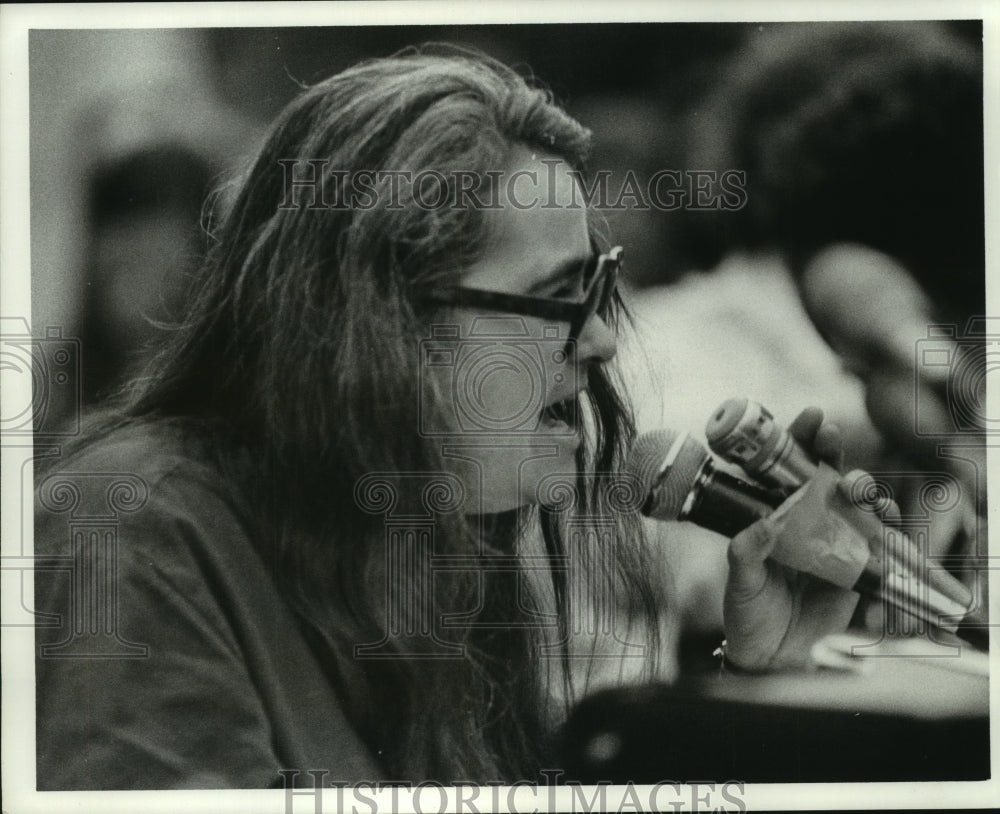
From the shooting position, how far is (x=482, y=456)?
2096 millimetres

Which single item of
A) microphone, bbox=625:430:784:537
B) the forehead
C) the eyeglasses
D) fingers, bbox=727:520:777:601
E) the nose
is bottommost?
fingers, bbox=727:520:777:601

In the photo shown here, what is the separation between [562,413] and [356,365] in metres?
0.47

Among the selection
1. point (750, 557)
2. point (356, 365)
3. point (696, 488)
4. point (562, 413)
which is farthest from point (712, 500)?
point (356, 365)

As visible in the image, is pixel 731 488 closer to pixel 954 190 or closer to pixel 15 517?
pixel 954 190

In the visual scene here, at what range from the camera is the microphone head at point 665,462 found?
212 cm

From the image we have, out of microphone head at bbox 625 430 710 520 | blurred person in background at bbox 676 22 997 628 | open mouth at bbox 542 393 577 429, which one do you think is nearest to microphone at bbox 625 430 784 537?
microphone head at bbox 625 430 710 520

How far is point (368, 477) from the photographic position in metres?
2.07

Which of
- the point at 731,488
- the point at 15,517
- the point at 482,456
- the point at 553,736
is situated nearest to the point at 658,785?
the point at 553,736

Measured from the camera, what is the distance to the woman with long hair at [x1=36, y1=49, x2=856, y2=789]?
2.06 metres

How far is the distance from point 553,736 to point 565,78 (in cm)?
150

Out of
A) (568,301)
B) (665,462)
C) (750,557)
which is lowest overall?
(750,557)

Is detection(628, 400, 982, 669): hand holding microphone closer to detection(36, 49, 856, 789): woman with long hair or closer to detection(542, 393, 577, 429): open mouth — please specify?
detection(36, 49, 856, 789): woman with long hair

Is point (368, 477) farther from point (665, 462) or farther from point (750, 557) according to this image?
point (750, 557)

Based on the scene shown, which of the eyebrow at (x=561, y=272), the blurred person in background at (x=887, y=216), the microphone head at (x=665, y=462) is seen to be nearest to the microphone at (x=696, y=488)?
the microphone head at (x=665, y=462)
